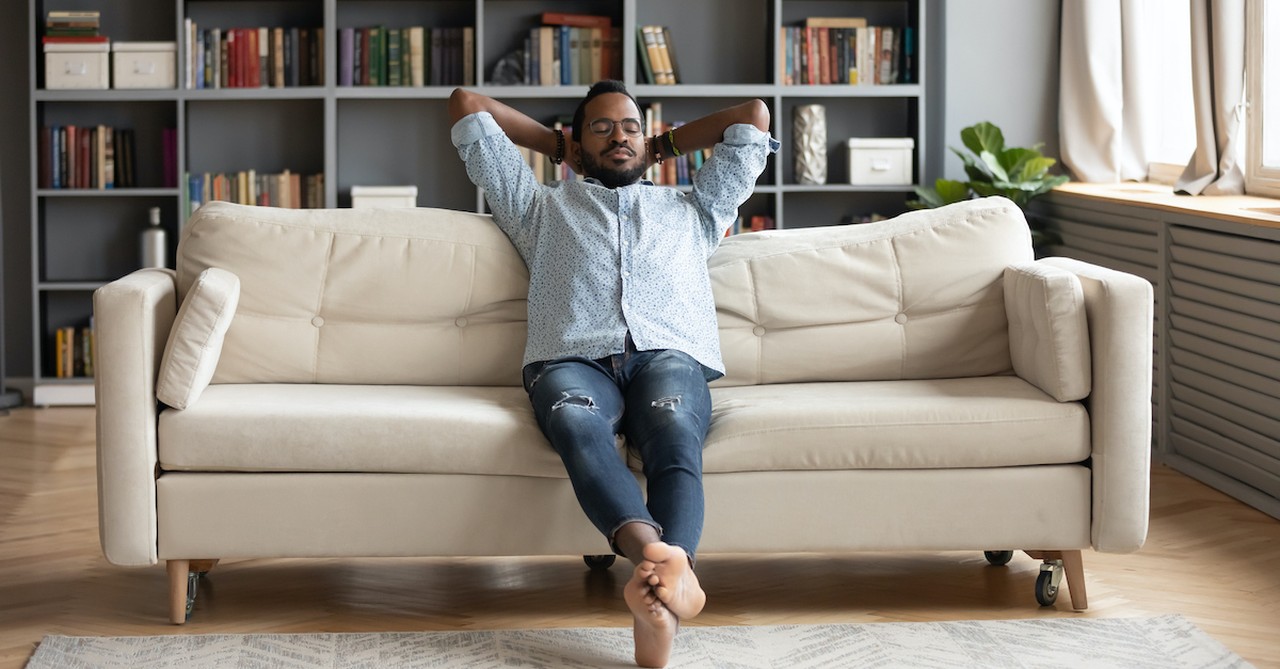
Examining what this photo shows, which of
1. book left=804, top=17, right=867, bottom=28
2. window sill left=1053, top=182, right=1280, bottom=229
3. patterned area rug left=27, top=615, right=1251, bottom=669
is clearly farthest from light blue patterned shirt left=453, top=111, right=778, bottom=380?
book left=804, top=17, right=867, bottom=28

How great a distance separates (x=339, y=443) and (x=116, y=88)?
3.00 metres

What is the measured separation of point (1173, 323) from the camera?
3877 mm

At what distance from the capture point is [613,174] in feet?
9.76

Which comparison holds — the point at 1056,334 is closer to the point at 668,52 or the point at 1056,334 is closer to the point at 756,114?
the point at 756,114

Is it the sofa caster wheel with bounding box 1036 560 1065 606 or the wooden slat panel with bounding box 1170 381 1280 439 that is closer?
the sofa caster wheel with bounding box 1036 560 1065 606

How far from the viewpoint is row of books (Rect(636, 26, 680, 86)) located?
5.03m

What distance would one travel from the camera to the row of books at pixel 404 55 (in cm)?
500

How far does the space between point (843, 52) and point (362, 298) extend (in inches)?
109

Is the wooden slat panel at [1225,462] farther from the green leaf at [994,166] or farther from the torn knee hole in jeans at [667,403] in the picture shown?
the torn knee hole in jeans at [667,403]

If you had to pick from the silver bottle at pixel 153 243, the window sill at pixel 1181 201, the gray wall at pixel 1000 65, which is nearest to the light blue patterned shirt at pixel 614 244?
the window sill at pixel 1181 201

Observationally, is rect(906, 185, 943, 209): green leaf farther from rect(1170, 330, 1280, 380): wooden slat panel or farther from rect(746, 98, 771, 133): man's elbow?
rect(746, 98, 771, 133): man's elbow

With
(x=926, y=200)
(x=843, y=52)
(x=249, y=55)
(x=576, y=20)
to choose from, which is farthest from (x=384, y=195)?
(x=926, y=200)

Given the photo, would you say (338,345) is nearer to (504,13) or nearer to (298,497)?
→ (298,497)

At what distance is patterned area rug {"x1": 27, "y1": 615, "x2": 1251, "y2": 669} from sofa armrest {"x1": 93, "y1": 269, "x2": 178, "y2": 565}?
0.19 m
